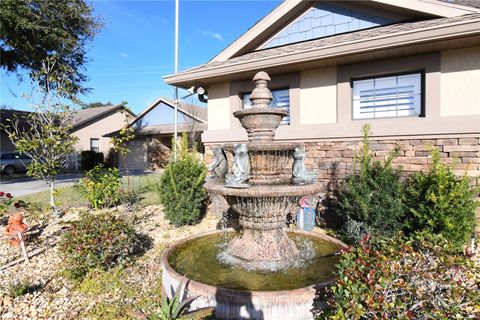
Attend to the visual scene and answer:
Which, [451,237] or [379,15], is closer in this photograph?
[451,237]

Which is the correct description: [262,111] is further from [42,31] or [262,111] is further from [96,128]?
[96,128]

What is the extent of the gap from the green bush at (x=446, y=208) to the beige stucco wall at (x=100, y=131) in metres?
25.6

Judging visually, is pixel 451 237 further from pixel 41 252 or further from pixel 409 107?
pixel 41 252

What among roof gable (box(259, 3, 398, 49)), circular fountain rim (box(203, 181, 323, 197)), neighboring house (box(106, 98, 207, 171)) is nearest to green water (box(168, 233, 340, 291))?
circular fountain rim (box(203, 181, 323, 197))

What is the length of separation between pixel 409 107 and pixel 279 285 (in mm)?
5443

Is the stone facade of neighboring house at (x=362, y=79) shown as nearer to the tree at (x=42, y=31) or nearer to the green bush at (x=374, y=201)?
the green bush at (x=374, y=201)

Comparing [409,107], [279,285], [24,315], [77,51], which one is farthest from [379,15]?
[77,51]

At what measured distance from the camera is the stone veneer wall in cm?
580

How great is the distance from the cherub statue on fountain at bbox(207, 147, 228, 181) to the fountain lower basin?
4.24ft

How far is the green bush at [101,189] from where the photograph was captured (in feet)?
27.2

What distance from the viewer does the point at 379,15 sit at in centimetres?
728

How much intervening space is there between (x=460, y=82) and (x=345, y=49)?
2512mm

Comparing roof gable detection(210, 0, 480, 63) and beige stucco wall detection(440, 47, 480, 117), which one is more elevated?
roof gable detection(210, 0, 480, 63)

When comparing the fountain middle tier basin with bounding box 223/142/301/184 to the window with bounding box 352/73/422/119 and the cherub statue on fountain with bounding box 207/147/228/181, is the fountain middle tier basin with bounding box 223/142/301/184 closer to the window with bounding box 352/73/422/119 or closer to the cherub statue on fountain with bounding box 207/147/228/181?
the cherub statue on fountain with bounding box 207/147/228/181
